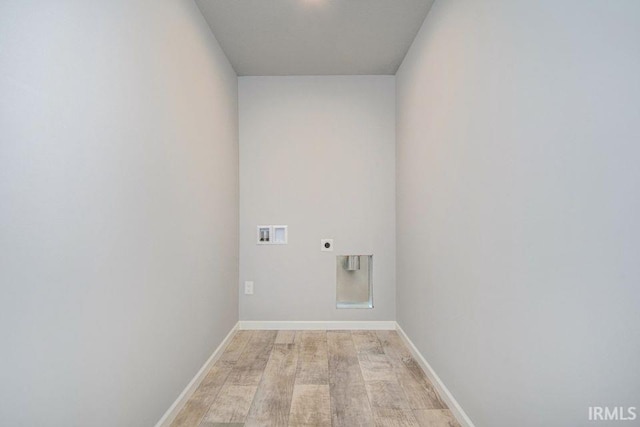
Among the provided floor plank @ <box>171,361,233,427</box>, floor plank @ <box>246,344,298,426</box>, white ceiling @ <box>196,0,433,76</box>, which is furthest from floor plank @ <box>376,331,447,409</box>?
white ceiling @ <box>196,0,433,76</box>

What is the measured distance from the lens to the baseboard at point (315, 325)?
3.61 meters

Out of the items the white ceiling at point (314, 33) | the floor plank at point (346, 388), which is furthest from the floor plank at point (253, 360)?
Result: the white ceiling at point (314, 33)

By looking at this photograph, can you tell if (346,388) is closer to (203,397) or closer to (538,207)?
(203,397)

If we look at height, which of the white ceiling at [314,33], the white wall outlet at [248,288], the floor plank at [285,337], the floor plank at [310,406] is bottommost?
the floor plank at [310,406]

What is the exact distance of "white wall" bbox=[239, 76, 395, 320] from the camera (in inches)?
142

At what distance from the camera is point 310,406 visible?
213 centimetres

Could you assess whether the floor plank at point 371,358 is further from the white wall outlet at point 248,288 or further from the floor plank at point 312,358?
the white wall outlet at point 248,288

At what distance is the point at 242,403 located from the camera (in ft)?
7.15

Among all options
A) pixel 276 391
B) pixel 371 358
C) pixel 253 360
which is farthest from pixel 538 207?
pixel 253 360

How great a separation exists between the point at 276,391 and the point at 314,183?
75.8 inches

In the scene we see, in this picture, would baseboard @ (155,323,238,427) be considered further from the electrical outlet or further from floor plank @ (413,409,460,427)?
floor plank @ (413,409,460,427)

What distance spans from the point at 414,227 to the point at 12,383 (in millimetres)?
2519

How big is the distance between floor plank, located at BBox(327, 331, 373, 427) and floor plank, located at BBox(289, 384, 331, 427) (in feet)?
0.13

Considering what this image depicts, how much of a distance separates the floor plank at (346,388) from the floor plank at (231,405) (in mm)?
501
